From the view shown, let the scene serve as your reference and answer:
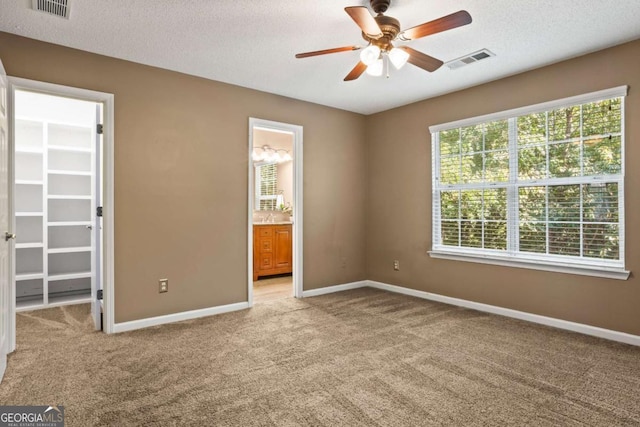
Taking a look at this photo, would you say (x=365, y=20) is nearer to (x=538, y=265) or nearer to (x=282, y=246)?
(x=538, y=265)

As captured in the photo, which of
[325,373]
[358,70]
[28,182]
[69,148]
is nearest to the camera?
[325,373]

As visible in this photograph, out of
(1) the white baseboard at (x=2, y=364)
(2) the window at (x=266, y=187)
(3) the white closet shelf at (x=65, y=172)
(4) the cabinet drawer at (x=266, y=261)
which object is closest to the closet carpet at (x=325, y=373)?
(1) the white baseboard at (x=2, y=364)

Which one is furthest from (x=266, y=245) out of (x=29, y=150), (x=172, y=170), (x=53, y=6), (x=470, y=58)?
(x=53, y=6)

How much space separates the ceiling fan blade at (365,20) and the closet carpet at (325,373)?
225 cm

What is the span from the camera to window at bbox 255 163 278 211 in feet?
22.2

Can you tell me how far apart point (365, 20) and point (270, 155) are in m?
4.72

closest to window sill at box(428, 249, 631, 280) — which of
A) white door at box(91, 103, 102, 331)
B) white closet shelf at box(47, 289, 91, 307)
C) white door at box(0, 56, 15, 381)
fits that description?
white door at box(91, 103, 102, 331)

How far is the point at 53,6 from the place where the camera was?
2.54 metres

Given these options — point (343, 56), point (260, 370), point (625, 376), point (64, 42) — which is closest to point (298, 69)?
point (343, 56)

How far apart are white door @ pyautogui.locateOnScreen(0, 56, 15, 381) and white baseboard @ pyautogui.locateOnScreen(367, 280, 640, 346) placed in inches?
160

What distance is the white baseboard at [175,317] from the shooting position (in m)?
3.40

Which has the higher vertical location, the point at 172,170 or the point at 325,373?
the point at 172,170

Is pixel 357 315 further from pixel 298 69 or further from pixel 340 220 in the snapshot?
pixel 298 69

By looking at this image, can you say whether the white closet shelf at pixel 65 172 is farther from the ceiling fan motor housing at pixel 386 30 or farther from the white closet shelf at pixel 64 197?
the ceiling fan motor housing at pixel 386 30
